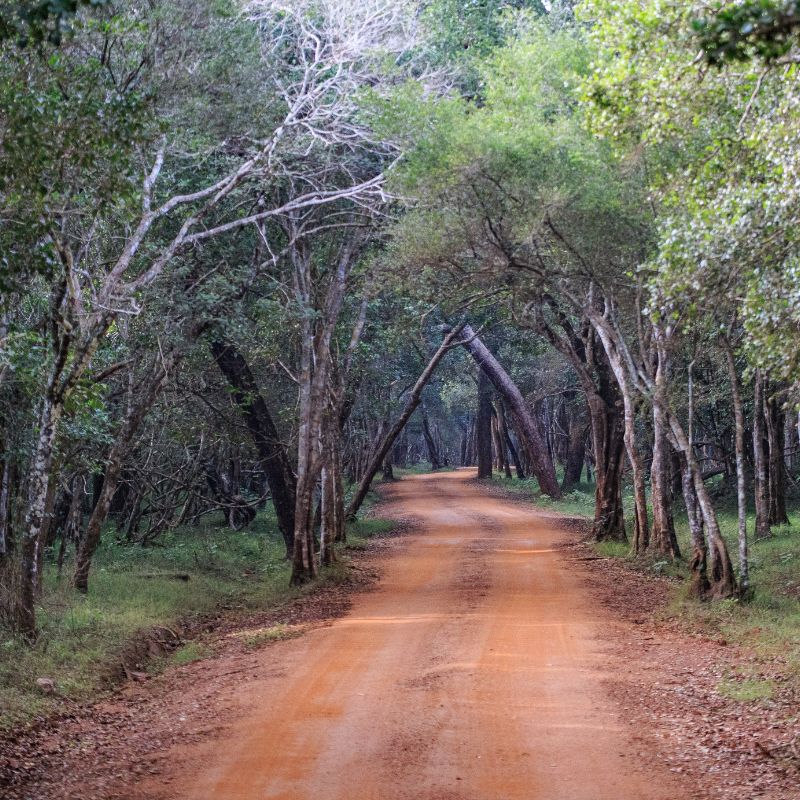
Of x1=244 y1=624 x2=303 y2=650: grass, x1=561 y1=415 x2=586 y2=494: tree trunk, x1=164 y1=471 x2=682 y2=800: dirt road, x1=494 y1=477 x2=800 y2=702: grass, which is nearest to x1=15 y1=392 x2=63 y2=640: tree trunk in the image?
x1=244 y1=624 x2=303 y2=650: grass

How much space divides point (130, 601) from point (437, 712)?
7.93m

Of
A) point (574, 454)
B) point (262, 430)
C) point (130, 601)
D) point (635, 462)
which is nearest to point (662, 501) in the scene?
point (635, 462)

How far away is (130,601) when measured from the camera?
1519 centimetres

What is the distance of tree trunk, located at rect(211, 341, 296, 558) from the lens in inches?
766

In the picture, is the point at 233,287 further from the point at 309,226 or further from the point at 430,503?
the point at 430,503

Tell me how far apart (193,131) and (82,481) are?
910 cm

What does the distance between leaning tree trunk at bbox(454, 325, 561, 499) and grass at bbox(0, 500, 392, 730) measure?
29.4 feet

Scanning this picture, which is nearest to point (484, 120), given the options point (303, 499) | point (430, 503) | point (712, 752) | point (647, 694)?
point (303, 499)

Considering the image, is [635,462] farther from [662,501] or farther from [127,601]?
[127,601]

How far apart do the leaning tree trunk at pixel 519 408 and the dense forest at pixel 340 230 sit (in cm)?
847

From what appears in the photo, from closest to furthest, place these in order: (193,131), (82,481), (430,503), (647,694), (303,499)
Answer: (647,694)
(193,131)
(303,499)
(82,481)
(430,503)

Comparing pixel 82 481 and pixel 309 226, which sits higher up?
pixel 309 226

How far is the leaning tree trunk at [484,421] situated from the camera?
151 feet

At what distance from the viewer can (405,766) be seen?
717 cm
